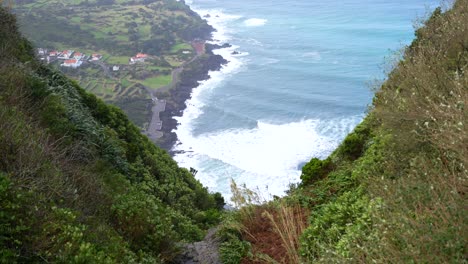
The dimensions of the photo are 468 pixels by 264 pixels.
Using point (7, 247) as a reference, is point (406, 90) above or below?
above

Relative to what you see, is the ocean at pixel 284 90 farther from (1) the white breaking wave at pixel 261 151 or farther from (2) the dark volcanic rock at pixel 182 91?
(2) the dark volcanic rock at pixel 182 91

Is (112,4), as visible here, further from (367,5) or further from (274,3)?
(367,5)

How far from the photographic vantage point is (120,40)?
78500 mm

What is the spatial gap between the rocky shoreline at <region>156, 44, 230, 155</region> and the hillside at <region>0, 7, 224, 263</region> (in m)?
23.8

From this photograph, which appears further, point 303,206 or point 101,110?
point 101,110

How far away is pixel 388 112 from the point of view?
325 inches

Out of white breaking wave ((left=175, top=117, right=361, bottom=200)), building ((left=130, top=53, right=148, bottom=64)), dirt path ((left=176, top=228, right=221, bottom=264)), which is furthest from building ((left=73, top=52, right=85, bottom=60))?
dirt path ((left=176, top=228, right=221, bottom=264))

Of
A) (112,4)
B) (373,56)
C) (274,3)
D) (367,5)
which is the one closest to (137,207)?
(373,56)

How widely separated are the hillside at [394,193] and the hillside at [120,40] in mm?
37365

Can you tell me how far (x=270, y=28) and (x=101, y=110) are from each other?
66129 millimetres

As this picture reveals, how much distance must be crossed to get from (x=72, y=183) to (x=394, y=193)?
6010 millimetres

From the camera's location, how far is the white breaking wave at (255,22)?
8321 centimetres

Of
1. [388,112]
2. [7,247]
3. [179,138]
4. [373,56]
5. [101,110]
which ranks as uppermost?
[388,112]

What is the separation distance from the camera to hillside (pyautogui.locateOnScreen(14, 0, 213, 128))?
5762 centimetres
